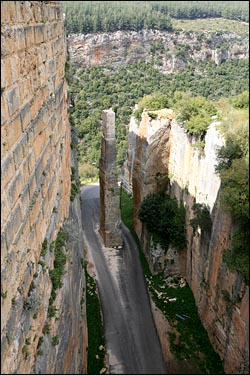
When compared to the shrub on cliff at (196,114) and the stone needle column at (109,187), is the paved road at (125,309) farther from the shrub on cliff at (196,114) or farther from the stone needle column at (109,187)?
the shrub on cliff at (196,114)

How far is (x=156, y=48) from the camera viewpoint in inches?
2132

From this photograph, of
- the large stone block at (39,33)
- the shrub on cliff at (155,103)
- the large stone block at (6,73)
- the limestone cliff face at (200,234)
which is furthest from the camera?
the shrub on cliff at (155,103)

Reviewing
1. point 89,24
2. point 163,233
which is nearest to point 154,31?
point 89,24

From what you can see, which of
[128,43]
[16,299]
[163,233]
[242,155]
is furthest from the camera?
[128,43]

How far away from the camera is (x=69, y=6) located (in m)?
56.4

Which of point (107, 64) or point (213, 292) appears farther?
point (107, 64)

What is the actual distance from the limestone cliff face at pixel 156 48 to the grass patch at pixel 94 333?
37.4 metres

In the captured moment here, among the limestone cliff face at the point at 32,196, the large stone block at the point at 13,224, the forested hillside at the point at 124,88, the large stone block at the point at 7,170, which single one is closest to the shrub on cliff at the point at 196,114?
the limestone cliff face at the point at 32,196

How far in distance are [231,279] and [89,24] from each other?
47.7 meters

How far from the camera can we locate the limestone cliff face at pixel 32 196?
6215mm

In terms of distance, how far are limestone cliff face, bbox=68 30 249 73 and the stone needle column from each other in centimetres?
3028

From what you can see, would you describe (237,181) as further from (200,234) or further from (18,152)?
(18,152)

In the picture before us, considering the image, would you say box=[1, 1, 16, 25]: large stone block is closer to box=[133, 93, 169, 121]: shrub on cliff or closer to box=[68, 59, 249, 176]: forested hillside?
box=[133, 93, 169, 121]: shrub on cliff

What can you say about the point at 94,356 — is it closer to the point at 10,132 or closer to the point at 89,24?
the point at 10,132
